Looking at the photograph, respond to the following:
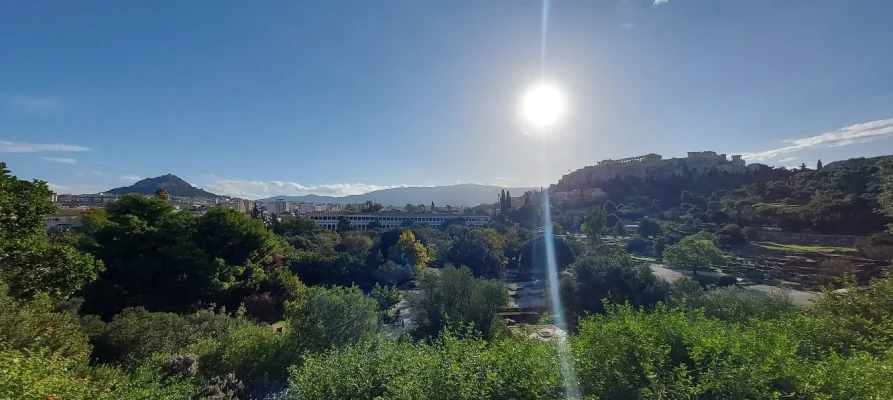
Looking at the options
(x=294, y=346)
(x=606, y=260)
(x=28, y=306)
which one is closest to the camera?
(x=28, y=306)

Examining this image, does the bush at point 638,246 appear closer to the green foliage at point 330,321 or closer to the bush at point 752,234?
the bush at point 752,234

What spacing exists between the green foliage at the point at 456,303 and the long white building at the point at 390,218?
4302cm

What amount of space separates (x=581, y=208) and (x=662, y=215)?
1336 centimetres

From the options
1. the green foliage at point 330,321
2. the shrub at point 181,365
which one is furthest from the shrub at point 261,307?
the shrub at point 181,365

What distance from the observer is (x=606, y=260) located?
19000 millimetres

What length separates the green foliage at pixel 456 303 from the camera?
12602 millimetres

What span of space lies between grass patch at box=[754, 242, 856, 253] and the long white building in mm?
32100

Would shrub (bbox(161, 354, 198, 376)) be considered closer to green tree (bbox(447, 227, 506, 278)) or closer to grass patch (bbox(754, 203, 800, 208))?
green tree (bbox(447, 227, 506, 278))

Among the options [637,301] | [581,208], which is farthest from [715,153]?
[637,301]

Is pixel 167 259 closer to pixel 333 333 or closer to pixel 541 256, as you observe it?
pixel 333 333

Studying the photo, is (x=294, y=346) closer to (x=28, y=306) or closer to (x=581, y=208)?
(x=28, y=306)

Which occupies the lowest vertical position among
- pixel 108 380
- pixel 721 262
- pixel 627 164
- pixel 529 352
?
pixel 721 262

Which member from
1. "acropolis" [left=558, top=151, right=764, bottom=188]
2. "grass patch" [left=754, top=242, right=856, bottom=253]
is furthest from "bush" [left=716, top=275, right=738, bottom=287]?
"acropolis" [left=558, top=151, right=764, bottom=188]

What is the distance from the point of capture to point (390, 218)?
194 ft
